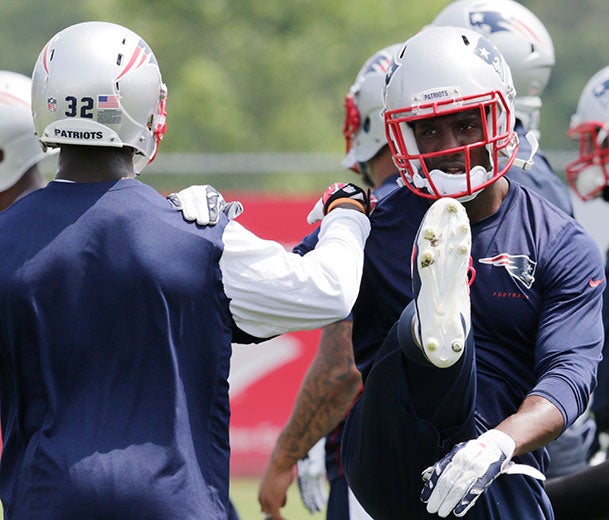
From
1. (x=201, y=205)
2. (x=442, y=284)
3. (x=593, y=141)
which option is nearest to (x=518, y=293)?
(x=442, y=284)

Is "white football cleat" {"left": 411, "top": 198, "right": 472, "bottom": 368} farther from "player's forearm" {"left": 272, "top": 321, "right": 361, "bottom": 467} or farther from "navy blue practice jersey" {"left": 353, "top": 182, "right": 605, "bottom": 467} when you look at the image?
"player's forearm" {"left": 272, "top": 321, "right": 361, "bottom": 467}

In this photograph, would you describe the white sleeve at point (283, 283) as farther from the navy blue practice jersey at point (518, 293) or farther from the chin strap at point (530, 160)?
the chin strap at point (530, 160)

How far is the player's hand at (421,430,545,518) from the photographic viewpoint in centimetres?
338

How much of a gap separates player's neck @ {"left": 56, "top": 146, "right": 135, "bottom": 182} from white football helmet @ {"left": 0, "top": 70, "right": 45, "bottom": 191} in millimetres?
1823

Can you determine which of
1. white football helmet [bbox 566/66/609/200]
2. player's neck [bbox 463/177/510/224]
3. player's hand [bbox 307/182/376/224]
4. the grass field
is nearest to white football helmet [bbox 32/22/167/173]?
player's hand [bbox 307/182/376/224]

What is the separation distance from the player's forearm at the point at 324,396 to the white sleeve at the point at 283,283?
5.24 ft

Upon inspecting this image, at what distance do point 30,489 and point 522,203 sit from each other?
1.66m

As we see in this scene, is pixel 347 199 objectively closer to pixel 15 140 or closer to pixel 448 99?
pixel 448 99

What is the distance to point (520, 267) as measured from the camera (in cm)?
384

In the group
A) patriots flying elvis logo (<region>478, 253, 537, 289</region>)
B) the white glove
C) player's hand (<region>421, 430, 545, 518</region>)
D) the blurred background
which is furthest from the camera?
the blurred background

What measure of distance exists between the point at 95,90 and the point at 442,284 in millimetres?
1109

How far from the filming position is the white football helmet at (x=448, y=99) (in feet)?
12.7

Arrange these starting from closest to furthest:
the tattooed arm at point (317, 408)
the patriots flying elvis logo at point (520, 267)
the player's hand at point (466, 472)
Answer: the player's hand at point (466, 472) < the patriots flying elvis logo at point (520, 267) < the tattooed arm at point (317, 408)

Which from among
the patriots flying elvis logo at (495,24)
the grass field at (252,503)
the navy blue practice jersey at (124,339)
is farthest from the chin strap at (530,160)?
the grass field at (252,503)
